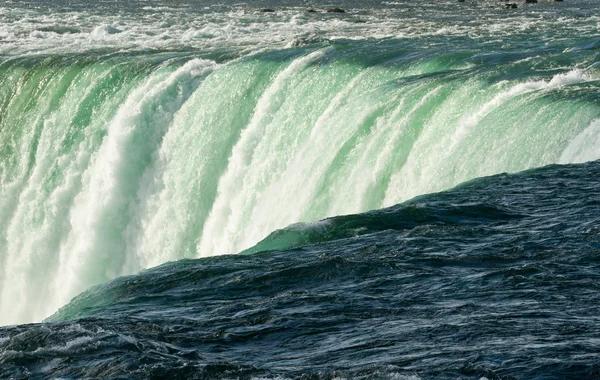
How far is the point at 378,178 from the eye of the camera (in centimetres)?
2248

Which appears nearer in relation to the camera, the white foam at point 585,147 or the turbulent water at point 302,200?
the turbulent water at point 302,200

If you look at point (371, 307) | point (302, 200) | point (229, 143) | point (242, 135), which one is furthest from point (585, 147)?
point (229, 143)

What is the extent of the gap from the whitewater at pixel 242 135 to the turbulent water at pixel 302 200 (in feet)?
0.18

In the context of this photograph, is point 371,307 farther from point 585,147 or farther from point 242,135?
point 242,135

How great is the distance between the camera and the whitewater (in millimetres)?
22234

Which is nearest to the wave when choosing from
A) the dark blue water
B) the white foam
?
the white foam

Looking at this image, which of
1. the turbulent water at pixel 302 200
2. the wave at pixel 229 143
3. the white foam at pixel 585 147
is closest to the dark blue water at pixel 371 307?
the turbulent water at pixel 302 200

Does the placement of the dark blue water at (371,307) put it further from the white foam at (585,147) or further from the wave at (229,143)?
the wave at (229,143)

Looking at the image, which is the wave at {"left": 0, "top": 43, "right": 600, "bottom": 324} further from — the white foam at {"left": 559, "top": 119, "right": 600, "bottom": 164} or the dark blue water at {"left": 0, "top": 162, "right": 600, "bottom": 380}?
the dark blue water at {"left": 0, "top": 162, "right": 600, "bottom": 380}

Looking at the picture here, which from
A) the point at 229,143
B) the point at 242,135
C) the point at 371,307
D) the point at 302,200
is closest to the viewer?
the point at 371,307

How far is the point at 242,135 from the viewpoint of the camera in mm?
26219

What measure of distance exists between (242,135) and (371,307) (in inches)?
504

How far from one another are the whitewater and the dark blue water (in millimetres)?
3734

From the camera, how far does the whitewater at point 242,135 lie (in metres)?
22.2
